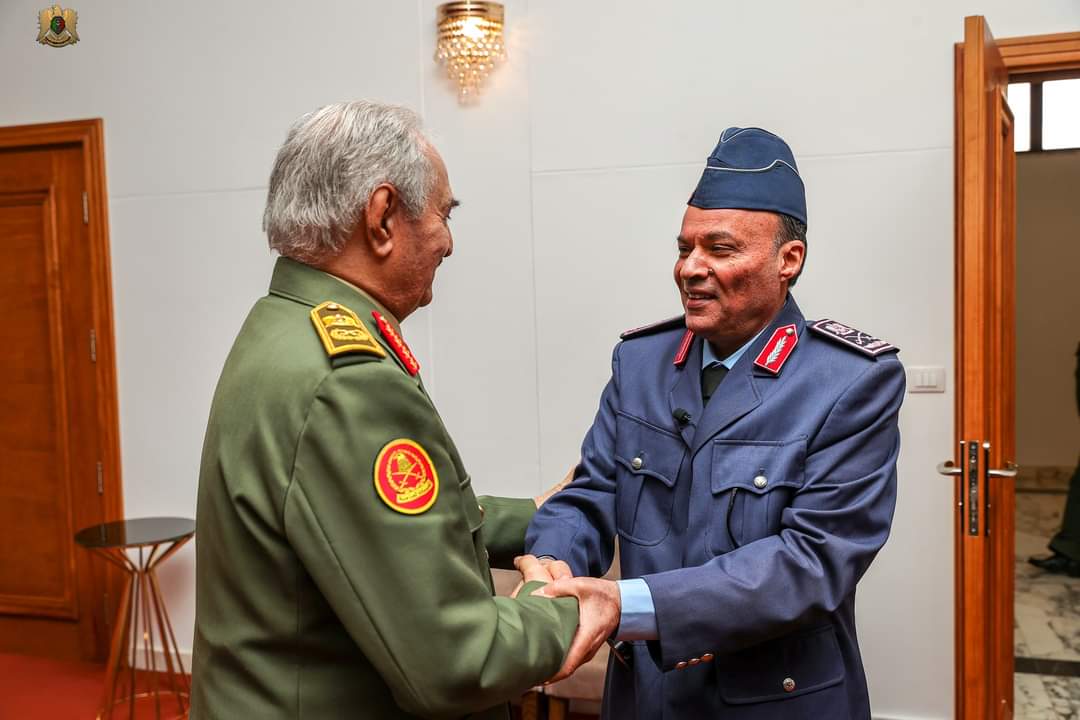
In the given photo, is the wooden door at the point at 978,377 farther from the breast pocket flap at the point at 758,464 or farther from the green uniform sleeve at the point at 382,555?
the green uniform sleeve at the point at 382,555

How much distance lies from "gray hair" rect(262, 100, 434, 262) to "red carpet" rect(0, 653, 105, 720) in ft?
10.3

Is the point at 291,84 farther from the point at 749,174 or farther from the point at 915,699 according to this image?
the point at 915,699

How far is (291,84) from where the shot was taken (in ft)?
12.4

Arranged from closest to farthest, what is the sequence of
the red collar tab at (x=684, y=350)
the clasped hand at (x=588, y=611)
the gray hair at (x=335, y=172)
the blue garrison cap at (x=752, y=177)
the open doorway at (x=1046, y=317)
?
the gray hair at (x=335, y=172), the clasped hand at (x=588, y=611), the blue garrison cap at (x=752, y=177), the red collar tab at (x=684, y=350), the open doorway at (x=1046, y=317)

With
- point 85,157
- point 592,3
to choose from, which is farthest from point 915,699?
point 85,157

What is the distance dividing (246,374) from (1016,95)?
5.82 m

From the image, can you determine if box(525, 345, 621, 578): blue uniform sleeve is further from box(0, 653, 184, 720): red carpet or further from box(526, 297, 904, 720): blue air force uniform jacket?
box(0, 653, 184, 720): red carpet

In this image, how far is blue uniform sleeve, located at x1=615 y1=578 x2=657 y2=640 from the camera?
1.58m

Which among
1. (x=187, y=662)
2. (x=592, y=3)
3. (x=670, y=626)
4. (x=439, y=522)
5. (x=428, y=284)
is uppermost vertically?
(x=592, y=3)

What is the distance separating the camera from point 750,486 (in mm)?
1649

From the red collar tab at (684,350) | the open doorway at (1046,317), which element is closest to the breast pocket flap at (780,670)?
the red collar tab at (684,350)

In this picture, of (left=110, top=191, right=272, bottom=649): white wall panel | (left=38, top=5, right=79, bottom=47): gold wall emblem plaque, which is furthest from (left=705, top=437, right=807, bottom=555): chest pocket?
(left=110, top=191, right=272, bottom=649): white wall panel

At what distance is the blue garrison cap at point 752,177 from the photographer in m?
1.74

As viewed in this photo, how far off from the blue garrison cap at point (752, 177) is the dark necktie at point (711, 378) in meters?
0.29
